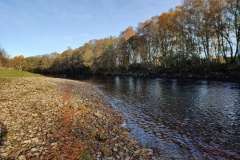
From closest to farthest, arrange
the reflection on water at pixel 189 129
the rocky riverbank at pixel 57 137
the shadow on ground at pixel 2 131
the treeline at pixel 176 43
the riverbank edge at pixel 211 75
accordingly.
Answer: the rocky riverbank at pixel 57 137
the shadow on ground at pixel 2 131
the reflection on water at pixel 189 129
the riverbank edge at pixel 211 75
the treeline at pixel 176 43

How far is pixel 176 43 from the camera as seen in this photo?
5466cm

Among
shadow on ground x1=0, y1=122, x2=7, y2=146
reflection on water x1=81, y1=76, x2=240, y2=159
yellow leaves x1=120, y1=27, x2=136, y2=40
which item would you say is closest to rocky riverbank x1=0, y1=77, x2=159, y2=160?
shadow on ground x1=0, y1=122, x2=7, y2=146

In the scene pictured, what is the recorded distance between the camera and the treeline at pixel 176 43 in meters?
39.9

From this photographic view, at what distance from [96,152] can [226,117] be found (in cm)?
1086

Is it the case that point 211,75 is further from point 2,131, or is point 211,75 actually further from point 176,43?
point 2,131

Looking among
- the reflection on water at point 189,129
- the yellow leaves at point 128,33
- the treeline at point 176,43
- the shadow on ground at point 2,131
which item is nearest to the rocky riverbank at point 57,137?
the shadow on ground at point 2,131

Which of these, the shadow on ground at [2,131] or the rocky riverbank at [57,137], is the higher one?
the shadow on ground at [2,131]

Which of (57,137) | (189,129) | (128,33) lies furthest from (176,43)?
(57,137)

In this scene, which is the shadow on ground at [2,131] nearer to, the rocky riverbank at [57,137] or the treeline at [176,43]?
the rocky riverbank at [57,137]

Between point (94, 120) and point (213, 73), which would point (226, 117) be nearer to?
point (94, 120)

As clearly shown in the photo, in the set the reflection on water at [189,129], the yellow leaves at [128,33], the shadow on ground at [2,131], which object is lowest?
the reflection on water at [189,129]

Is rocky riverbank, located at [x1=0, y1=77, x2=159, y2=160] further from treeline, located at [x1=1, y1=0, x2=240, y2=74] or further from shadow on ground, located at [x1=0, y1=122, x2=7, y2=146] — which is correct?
treeline, located at [x1=1, y1=0, x2=240, y2=74]

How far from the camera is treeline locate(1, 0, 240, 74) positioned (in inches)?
1572

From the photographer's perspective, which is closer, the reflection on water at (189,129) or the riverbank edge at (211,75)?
the reflection on water at (189,129)
